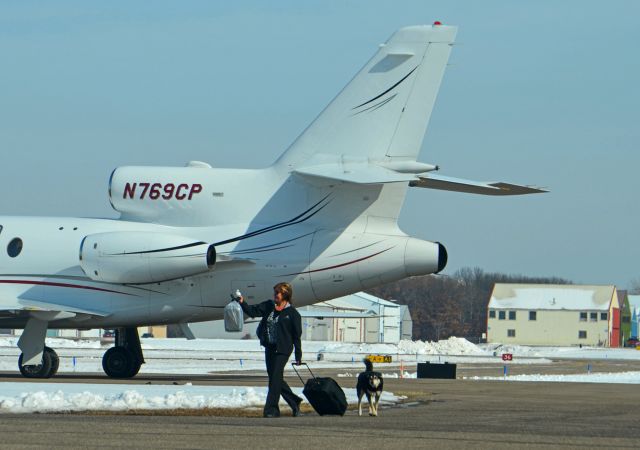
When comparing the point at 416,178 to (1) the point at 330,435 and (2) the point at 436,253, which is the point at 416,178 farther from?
(1) the point at 330,435

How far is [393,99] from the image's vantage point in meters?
27.1

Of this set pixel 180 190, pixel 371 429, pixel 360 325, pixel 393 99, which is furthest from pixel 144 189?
pixel 360 325

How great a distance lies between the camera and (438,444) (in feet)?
43.4

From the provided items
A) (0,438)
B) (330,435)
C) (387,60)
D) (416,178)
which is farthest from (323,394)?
(387,60)

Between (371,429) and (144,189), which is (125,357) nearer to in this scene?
(144,189)

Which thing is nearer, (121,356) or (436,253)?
(436,253)

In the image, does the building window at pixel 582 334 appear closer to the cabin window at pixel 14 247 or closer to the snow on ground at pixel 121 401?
the cabin window at pixel 14 247

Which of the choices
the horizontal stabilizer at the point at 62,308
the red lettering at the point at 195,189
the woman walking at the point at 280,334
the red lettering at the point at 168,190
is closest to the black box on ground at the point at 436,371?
the red lettering at the point at 195,189

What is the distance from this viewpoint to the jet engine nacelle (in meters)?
26.9

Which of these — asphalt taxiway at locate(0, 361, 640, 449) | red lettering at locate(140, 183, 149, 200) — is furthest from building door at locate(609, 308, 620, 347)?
asphalt taxiway at locate(0, 361, 640, 449)

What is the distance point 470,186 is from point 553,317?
9850cm

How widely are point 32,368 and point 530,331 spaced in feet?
325

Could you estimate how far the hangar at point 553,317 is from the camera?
122m

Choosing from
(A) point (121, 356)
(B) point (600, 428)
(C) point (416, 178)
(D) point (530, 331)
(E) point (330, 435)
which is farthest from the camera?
(D) point (530, 331)
